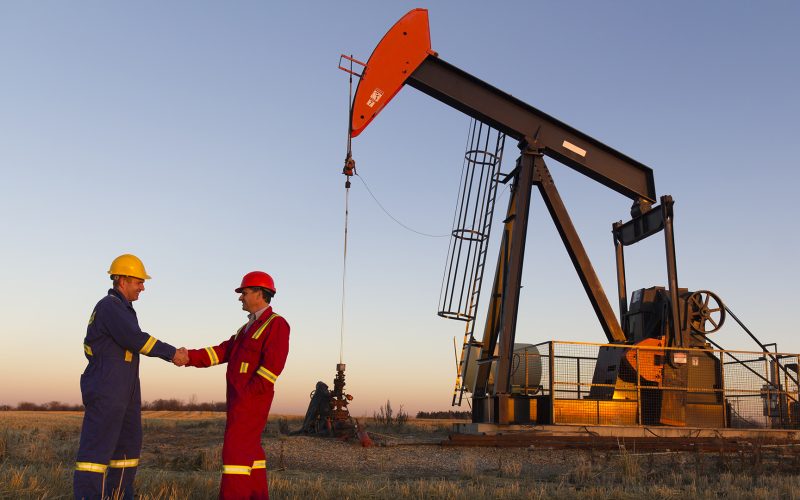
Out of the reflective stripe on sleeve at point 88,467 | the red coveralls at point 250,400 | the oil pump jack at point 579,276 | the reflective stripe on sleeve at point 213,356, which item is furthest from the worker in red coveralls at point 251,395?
the oil pump jack at point 579,276

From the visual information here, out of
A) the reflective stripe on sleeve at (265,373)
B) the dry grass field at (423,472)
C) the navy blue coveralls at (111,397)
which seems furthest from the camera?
the dry grass field at (423,472)

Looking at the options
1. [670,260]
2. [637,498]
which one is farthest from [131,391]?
[670,260]

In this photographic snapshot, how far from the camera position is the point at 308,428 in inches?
536

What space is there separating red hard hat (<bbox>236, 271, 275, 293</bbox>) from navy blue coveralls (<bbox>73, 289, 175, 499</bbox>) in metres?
0.77

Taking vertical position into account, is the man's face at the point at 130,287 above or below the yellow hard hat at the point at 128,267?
below

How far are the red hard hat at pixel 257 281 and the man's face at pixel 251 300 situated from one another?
1.5 inches

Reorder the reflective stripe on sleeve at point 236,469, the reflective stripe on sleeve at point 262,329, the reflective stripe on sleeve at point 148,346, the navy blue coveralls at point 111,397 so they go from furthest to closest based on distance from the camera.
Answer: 1. the reflective stripe on sleeve at point 148,346
2. the navy blue coveralls at point 111,397
3. the reflective stripe on sleeve at point 262,329
4. the reflective stripe on sleeve at point 236,469

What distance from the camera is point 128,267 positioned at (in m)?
5.48

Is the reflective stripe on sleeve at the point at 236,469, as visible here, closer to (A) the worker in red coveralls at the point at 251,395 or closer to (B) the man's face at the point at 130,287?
(A) the worker in red coveralls at the point at 251,395

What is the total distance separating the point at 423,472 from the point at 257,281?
16.4 feet

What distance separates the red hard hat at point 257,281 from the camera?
16.6 feet

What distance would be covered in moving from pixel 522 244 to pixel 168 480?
839 cm

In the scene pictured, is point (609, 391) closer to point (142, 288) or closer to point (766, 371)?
point (766, 371)

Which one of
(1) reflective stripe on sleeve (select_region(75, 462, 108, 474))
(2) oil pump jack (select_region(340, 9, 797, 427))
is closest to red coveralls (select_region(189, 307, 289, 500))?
(1) reflective stripe on sleeve (select_region(75, 462, 108, 474))
